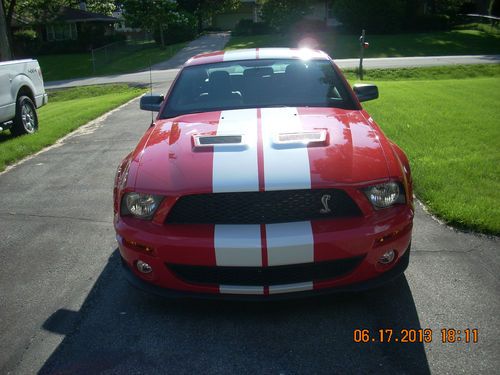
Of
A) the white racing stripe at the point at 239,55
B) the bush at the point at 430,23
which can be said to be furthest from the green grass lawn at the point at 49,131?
the bush at the point at 430,23

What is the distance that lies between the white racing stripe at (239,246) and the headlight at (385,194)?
713 millimetres

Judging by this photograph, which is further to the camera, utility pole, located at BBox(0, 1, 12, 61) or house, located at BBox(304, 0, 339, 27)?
house, located at BBox(304, 0, 339, 27)

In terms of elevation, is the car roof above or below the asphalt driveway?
above

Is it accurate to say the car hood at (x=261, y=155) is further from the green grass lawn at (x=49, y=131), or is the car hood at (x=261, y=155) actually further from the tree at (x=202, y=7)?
the tree at (x=202, y=7)

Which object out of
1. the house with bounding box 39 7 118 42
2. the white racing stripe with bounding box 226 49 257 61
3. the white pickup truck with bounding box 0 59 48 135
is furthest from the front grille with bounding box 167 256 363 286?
the house with bounding box 39 7 118 42

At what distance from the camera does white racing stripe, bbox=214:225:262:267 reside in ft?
8.68

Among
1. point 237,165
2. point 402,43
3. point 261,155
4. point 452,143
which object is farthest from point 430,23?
point 237,165

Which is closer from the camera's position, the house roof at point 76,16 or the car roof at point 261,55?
the car roof at point 261,55

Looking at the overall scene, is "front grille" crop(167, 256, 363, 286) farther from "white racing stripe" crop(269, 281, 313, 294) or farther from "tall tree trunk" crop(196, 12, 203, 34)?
"tall tree trunk" crop(196, 12, 203, 34)

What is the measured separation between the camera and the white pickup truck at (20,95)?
8.07m

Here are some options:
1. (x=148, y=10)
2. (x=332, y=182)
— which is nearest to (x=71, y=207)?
(x=332, y=182)

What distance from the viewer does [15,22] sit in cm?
3994

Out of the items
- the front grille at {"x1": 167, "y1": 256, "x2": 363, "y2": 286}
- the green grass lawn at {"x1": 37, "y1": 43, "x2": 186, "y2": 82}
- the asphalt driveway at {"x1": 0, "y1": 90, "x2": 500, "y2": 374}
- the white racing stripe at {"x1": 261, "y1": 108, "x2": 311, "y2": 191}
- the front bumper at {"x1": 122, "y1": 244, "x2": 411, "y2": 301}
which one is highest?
the white racing stripe at {"x1": 261, "y1": 108, "x2": 311, "y2": 191}

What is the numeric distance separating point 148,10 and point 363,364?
3294 cm
